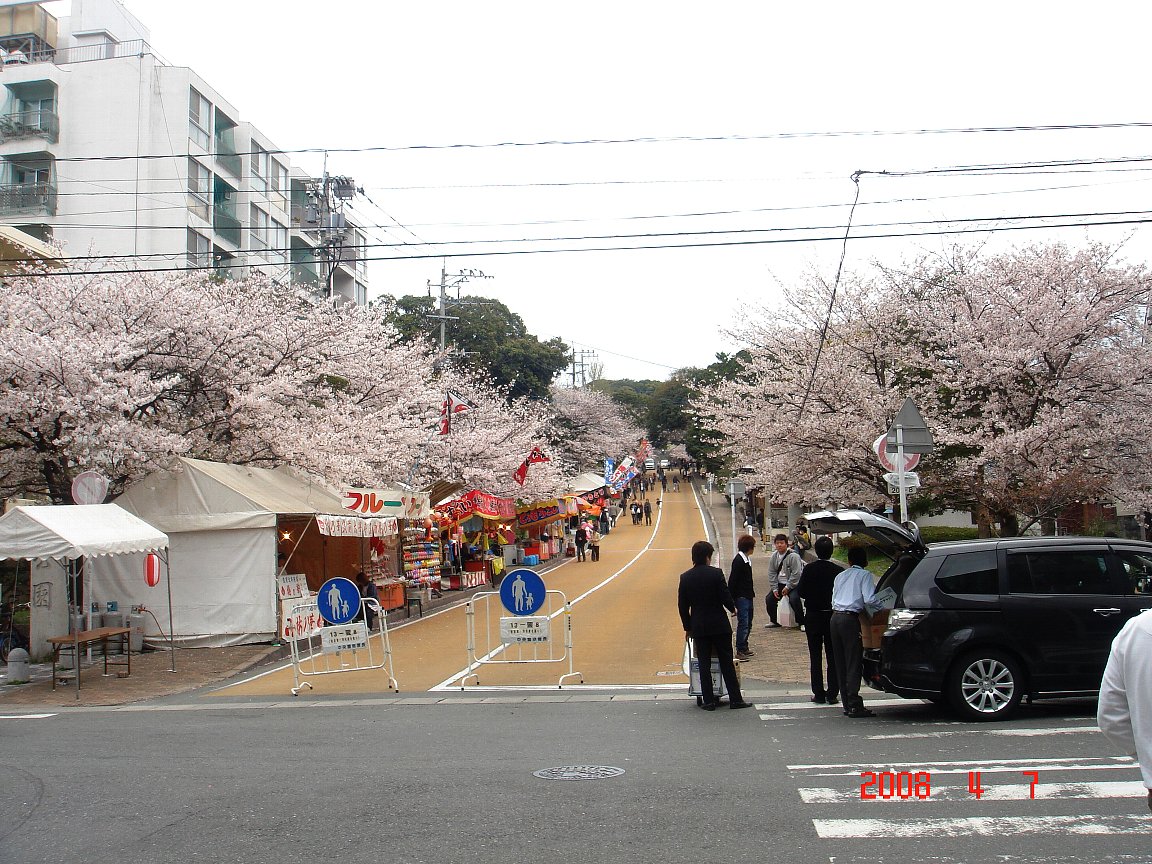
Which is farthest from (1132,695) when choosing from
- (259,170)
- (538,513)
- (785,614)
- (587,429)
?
(587,429)

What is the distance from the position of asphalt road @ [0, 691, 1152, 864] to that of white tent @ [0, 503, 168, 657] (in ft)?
11.2

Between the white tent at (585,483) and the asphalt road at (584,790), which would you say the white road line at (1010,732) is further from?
the white tent at (585,483)

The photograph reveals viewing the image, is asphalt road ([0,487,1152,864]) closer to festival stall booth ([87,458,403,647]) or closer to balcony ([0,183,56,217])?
festival stall booth ([87,458,403,647])

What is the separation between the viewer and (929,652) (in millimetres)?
9250

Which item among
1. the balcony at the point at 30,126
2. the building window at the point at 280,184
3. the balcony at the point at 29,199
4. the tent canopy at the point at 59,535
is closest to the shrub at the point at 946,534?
the tent canopy at the point at 59,535

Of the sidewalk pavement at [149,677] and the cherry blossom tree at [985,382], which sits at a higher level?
the cherry blossom tree at [985,382]

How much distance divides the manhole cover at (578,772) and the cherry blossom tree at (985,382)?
11.9 m

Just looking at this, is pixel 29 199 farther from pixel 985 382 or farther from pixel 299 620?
pixel 985 382

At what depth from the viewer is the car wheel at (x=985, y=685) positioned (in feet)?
30.1

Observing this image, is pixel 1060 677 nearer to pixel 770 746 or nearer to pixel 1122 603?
pixel 1122 603

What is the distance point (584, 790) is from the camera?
7020mm

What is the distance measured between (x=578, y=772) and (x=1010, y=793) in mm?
3061

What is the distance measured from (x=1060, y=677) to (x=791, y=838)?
15.5ft
